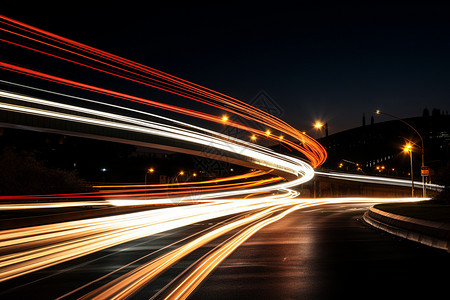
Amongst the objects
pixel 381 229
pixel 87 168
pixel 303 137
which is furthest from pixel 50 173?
pixel 381 229

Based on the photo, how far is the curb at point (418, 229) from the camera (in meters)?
12.9

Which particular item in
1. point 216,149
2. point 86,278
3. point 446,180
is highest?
point 216,149

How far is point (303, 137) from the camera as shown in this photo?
53.5 metres

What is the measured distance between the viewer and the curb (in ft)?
42.3

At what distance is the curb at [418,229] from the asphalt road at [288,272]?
394 mm

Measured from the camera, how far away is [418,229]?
15156 mm

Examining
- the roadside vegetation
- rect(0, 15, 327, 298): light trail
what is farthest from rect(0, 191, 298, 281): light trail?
the roadside vegetation

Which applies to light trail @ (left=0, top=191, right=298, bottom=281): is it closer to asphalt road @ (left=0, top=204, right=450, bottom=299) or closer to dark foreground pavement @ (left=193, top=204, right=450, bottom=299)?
asphalt road @ (left=0, top=204, right=450, bottom=299)

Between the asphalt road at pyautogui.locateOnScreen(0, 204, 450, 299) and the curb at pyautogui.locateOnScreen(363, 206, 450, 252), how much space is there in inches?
15.5

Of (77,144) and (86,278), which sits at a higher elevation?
(77,144)

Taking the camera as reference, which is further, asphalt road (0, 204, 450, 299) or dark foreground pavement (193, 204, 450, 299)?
asphalt road (0, 204, 450, 299)

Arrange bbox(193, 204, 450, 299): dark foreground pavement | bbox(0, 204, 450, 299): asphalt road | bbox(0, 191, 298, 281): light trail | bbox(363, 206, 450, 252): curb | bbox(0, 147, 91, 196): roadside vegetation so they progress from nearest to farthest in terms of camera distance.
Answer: bbox(193, 204, 450, 299): dark foreground pavement < bbox(0, 204, 450, 299): asphalt road < bbox(0, 191, 298, 281): light trail < bbox(363, 206, 450, 252): curb < bbox(0, 147, 91, 196): roadside vegetation

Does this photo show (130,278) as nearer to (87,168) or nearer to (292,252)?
(292,252)

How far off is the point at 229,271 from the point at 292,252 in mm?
3494
